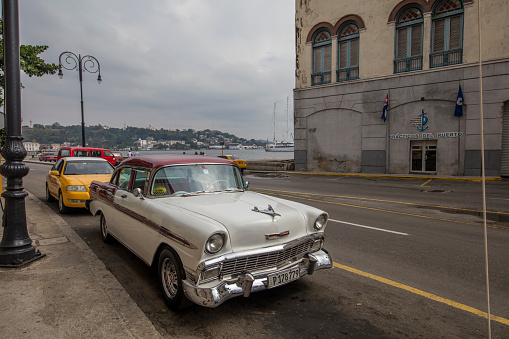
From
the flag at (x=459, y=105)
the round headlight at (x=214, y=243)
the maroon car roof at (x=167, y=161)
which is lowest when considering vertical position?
the round headlight at (x=214, y=243)

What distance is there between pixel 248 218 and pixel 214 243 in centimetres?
49

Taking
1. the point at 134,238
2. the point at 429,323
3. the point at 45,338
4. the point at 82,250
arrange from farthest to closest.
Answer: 1. the point at 82,250
2. the point at 134,238
3. the point at 429,323
4. the point at 45,338

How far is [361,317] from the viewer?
10.8 ft

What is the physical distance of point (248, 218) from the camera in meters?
3.43

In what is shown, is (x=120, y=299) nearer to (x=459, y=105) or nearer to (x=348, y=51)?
(x=459, y=105)

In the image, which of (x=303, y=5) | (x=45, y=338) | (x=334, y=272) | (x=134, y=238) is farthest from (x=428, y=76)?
(x=45, y=338)

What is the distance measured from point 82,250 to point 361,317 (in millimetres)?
4283

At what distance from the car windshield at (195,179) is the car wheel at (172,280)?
3.25ft

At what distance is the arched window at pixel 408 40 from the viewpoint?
20.4m

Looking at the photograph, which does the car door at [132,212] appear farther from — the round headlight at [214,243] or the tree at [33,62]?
the tree at [33,62]

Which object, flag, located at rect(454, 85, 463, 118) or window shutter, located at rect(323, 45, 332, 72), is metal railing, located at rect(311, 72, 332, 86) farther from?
flag, located at rect(454, 85, 463, 118)

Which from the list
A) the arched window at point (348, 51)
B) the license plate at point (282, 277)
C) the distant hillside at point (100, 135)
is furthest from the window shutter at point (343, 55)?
the distant hillside at point (100, 135)

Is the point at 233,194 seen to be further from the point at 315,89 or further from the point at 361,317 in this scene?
the point at 315,89

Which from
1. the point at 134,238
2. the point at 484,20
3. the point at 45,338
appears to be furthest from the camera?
the point at 484,20
